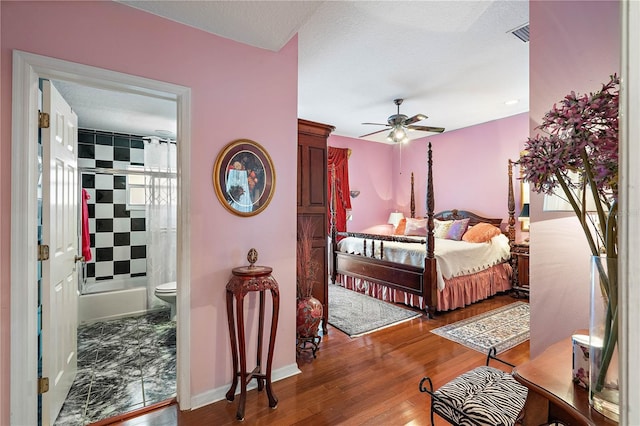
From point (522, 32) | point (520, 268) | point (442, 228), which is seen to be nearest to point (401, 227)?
point (442, 228)

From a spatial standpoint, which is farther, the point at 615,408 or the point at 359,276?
the point at 359,276

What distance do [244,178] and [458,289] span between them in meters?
3.12

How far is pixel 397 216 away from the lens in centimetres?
656

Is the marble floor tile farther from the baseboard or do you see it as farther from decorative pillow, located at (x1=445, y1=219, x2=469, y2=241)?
decorative pillow, located at (x1=445, y1=219, x2=469, y2=241)

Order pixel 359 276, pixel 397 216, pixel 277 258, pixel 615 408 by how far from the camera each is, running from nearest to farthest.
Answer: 1. pixel 615 408
2. pixel 277 258
3. pixel 359 276
4. pixel 397 216

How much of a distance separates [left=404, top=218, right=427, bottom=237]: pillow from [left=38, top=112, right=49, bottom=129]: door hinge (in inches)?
206

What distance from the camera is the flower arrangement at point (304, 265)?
2754 millimetres

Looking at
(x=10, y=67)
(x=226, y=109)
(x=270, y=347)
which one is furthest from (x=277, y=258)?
(x=10, y=67)

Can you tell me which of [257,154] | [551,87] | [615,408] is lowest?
[615,408]

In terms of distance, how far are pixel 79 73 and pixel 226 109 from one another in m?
0.80

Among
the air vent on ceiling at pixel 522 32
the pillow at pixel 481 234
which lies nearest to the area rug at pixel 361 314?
the pillow at pixel 481 234

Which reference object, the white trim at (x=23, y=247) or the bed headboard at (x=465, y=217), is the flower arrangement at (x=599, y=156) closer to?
the white trim at (x=23, y=247)

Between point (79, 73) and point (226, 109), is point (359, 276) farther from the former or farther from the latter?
point (79, 73)

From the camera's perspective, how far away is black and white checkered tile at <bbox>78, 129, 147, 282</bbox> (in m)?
4.09
